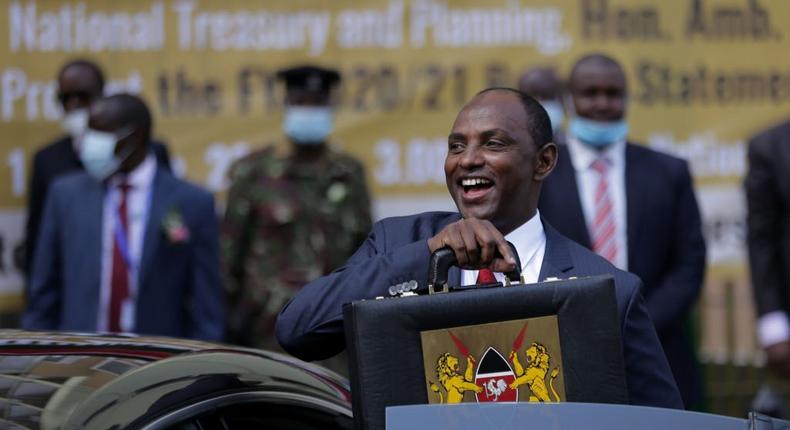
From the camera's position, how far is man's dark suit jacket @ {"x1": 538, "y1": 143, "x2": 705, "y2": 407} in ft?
21.3

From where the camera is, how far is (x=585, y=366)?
336 cm

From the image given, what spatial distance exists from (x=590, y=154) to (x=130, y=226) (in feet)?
6.79

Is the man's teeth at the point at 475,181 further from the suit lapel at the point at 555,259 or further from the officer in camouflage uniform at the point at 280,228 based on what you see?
the officer in camouflage uniform at the point at 280,228

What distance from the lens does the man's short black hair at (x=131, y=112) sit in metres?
7.56

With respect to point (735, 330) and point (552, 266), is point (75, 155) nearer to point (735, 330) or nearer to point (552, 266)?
point (735, 330)

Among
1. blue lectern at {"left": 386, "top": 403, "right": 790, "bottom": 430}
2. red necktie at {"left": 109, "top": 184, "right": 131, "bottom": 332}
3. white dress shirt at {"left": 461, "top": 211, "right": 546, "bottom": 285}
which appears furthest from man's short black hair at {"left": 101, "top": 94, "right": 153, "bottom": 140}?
blue lectern at {"left": 386, "top": 403, "right": 790, "bottom": 430}

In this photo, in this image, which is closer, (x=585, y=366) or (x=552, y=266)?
(x=585, y=366)

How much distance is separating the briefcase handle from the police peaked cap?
4.72 meters

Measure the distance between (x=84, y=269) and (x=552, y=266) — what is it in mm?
3919

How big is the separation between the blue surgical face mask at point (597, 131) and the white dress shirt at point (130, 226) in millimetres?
1932

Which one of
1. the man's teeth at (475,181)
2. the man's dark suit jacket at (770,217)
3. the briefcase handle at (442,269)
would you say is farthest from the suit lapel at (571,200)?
the briefcase handle at (442,269)

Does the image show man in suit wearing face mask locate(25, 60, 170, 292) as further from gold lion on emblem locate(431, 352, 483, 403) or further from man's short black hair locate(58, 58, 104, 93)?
gold lion on emblem locate(431, 352, 483, 403)

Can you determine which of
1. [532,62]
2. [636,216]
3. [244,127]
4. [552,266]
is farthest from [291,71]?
[552,266]

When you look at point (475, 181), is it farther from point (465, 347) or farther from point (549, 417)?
point (549, 417)
